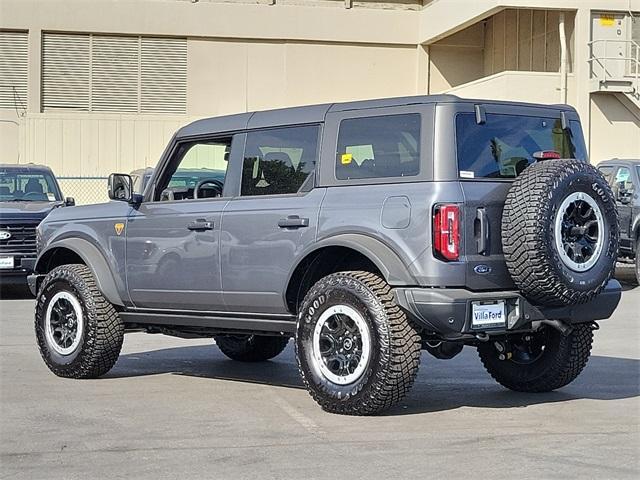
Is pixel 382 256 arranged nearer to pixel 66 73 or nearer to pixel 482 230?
pixel 482 230

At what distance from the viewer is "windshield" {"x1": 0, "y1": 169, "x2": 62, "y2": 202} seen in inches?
726

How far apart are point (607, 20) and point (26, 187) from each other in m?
16.7

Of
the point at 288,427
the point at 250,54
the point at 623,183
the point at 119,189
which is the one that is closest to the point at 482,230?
the point at 288,427

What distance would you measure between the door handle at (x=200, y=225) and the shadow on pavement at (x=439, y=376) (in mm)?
1408

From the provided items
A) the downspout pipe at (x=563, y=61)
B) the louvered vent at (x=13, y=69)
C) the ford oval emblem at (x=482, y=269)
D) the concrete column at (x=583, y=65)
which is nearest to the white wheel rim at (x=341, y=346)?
the ford oval emblem at (x=482, y=269)

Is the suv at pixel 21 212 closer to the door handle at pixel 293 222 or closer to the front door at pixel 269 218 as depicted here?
the front door at pixel 269 218

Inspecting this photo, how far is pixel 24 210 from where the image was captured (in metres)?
17.6

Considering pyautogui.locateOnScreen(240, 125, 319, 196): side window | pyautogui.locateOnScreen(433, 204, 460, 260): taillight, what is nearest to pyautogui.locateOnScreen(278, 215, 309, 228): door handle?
pyautogui.locateOnScreen(240, 125, 319, 196): side window

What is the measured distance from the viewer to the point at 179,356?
11.1m

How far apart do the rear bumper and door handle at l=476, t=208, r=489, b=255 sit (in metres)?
0.29

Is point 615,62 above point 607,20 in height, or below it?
below

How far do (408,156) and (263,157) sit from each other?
4.44ft

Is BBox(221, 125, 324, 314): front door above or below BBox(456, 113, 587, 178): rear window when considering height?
below

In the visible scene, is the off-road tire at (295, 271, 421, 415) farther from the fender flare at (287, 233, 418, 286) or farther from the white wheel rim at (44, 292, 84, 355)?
the white wheel rim at (44, 292, 84, 355)
